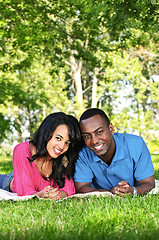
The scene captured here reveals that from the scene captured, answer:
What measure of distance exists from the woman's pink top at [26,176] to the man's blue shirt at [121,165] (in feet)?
1.19

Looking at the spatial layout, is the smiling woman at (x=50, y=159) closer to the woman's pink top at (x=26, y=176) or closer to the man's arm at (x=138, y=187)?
the woman's pink top at (x=26, y=176)

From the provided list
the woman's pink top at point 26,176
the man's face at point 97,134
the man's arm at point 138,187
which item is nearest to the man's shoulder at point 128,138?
the man's face at point 97,134

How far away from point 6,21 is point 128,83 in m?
20.0

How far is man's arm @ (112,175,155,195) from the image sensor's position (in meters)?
3.84

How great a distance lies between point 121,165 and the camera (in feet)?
14.0

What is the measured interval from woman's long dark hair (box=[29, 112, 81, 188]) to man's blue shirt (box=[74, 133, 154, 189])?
0.53 feet

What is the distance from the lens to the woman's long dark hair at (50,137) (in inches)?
Answer: 169

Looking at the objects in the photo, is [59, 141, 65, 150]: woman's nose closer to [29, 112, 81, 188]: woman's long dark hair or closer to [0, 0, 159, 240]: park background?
[29, 112, 81, 188]: woman's long dark hair

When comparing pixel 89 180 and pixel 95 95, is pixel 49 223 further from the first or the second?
pixel 95 95

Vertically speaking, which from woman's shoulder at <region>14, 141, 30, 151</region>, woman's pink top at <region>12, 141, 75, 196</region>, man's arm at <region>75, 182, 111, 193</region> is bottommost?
man's arm at <region>75, 182, 111, 193</region>

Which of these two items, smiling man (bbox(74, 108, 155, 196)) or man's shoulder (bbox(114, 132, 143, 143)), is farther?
man's shoulder (bbox(114, 132, 143, 143))

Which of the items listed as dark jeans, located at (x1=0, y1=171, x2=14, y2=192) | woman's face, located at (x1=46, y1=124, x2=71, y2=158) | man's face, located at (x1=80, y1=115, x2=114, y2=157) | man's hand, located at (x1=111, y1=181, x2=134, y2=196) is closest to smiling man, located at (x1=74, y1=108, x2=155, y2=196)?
man's face, located at (x1=80, y1=115, x2=114, y2=157)

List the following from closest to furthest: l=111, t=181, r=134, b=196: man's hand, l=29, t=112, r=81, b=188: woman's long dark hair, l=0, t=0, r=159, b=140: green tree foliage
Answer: l=111, t=181, r=134, b=196: man's hand
l=29, t=112, r=81, b=188: woman's long dark hair
l=0, t=0, r=159, b=140: green tree foliage

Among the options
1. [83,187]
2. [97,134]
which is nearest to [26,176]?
[83,187]
